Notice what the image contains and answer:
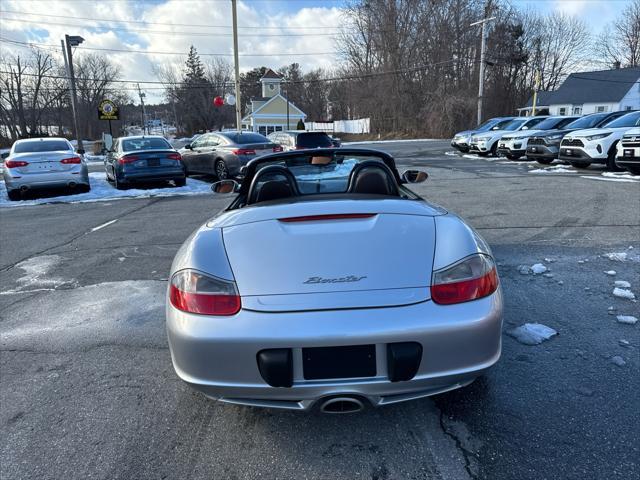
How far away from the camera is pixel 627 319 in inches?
133

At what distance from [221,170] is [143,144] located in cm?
227

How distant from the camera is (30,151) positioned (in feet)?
37.5

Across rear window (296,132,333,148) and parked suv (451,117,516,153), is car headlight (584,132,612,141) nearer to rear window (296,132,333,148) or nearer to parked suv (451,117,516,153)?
parked suv (451,117,516,153)

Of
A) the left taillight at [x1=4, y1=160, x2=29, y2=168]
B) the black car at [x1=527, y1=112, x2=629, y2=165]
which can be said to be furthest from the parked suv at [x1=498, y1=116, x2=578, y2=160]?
the left taillight at [x1=4, y1=160, x2=29, y2=168]

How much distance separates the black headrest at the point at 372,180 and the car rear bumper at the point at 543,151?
13575 millimetres

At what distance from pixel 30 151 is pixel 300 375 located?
40.6 ft

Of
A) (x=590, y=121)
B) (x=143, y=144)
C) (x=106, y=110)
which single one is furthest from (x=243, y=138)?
(x=106, y=110)

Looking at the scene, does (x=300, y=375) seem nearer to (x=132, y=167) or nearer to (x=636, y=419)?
(x=636, y=419)

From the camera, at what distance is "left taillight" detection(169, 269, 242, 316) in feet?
6.55

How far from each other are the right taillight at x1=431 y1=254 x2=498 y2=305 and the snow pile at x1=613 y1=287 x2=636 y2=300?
2.44m

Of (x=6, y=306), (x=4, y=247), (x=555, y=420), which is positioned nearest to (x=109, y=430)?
(x=555, y=420)

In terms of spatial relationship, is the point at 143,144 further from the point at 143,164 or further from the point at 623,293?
the point at 623,293

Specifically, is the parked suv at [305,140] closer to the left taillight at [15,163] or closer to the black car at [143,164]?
the black car at [143,164]

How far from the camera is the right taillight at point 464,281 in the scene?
6.55 feet
